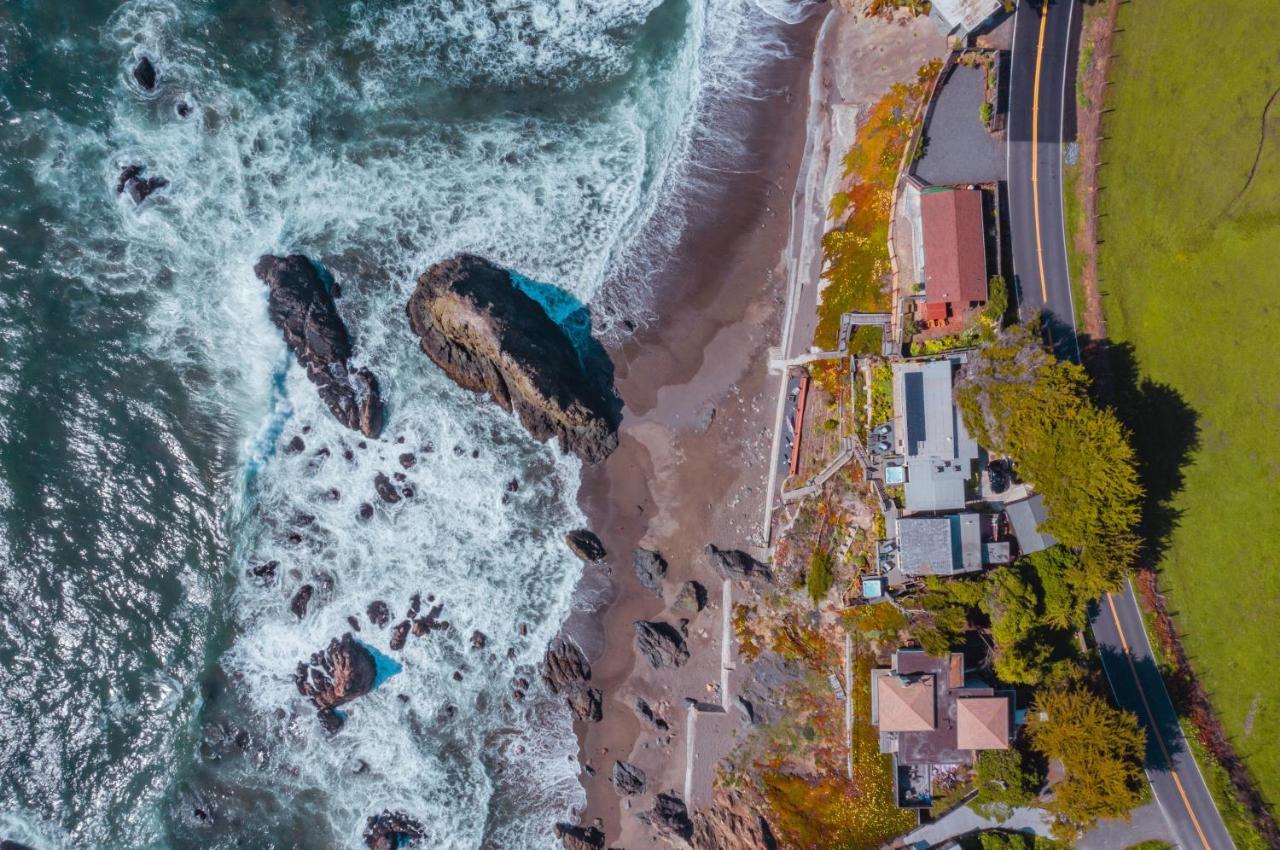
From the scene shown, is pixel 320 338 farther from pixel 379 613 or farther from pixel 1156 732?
pixel 1156 732

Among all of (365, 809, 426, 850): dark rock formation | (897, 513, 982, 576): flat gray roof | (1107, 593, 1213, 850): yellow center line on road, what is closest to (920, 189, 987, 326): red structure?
(897, 513, 982, 576): flat gray roof

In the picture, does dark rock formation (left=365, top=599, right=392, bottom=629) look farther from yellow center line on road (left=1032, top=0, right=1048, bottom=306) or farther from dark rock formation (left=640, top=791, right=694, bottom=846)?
yellow center line on road (left=1032, top=0, right=1048, bottom=306)

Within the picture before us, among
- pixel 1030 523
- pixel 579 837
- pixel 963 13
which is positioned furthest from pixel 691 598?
pixel 963 13

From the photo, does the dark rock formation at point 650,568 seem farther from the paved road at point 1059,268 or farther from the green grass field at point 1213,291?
the green grass field at point 1213,291

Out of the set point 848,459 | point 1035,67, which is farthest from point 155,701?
point 1035,67

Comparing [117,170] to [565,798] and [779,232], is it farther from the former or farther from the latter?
[565,798]

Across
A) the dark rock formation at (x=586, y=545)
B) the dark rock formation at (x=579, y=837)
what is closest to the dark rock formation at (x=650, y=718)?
the dark rock formation at (x=579, y=837)
